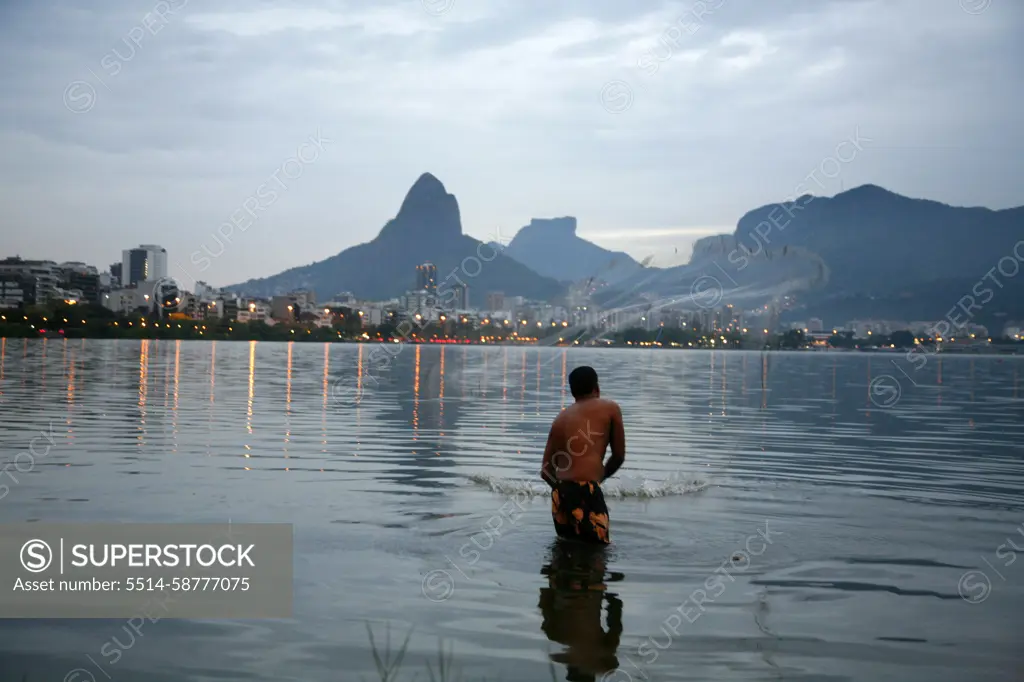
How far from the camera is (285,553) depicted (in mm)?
11086

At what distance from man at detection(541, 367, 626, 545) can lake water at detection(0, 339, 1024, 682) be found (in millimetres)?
636

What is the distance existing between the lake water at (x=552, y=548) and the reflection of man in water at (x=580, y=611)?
0.03 m

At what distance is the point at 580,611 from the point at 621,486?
8214 millimetres

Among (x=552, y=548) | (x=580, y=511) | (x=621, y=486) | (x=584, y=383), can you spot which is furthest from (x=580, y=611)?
(x=621, y=486)

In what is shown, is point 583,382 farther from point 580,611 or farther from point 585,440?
point 580,611

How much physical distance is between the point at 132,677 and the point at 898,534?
10.1 meters

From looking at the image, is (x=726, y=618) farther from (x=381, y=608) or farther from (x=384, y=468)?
(x=384, y=468)

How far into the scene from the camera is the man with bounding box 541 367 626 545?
10578mm

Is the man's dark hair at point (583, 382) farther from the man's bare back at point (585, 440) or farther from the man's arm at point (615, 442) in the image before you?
the man's arm at point (615, 442)

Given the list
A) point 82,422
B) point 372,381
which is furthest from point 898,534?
point 372,381

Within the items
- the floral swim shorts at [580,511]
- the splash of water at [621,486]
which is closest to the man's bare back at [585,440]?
the floral swim shorts at [580,511]

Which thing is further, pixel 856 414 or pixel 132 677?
pixel 856 414

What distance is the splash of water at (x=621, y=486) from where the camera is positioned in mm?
16562

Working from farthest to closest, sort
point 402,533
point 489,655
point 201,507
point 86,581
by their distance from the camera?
point 201,507 < point 402,533 < point 86,581 < point 489,655
